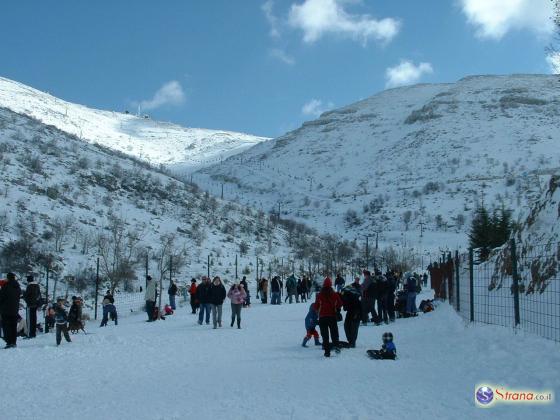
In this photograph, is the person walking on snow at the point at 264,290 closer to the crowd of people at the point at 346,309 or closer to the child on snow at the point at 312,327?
the crowd of people at the point at 346,309

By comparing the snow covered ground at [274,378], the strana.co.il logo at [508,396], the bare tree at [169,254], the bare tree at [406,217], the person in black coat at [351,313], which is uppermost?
the bare tree at [406,217]

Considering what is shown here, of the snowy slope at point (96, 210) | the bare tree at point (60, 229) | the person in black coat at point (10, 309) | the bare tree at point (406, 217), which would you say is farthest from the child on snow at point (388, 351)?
the bare tree at point (406, 217)

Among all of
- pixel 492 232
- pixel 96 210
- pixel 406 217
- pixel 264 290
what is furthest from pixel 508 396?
pixel 406 217

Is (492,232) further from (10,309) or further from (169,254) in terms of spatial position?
(10,309)

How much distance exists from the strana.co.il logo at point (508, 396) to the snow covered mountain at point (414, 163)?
211 feet

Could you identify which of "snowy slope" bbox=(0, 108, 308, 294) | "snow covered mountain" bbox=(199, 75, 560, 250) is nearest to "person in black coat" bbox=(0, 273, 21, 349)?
"snowy slope" bbox=(0, 108, 308, 294)

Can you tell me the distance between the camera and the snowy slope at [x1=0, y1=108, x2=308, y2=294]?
123ft

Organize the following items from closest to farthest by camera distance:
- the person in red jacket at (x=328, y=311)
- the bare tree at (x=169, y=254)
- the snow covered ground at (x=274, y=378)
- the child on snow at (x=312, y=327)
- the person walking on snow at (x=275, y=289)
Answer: the snow covered ground at (x=274, y=378), the person in red jacket at (x=328, y=311), the child on snow at (x=312, y=327), the person walking on snow at (x=275, y=289), the bare tree at (x=169, y=254)

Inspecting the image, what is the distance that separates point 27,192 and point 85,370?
121 feet

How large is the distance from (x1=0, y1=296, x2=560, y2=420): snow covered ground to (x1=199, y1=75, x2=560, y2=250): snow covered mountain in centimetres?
6143

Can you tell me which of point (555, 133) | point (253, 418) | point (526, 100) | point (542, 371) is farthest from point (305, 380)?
point (526, 100)

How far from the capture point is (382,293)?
15.9 m

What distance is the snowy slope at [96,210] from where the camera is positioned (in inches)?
1474

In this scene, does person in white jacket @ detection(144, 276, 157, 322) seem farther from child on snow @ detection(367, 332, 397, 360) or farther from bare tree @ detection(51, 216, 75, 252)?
bare tree @ detection(51, 216, 75, 252)
